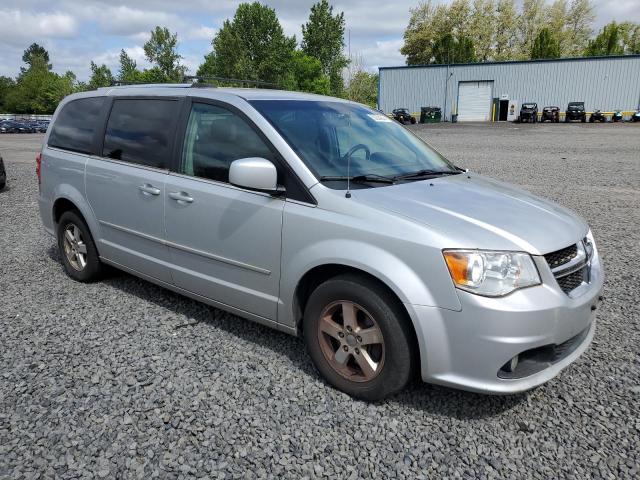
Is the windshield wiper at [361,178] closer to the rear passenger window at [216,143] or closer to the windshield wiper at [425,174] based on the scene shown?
the windshield wiper at [425,174]

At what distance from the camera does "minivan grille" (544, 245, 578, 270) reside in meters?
2.74

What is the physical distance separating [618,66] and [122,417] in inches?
2132

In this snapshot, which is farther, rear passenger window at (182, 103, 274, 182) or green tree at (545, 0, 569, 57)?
green tree at (545, 0, 569, 57)

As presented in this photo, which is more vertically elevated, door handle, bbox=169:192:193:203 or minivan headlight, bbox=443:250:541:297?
door handle, bbox=169:192:193:203

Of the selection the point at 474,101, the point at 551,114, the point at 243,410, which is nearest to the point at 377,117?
the point at 243,410

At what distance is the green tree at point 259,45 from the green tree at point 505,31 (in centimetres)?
3009

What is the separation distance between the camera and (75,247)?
16.5ft

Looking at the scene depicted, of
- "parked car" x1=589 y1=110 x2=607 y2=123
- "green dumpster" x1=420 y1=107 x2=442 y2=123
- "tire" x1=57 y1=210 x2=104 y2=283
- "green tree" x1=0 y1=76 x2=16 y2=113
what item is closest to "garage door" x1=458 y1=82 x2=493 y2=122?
"green dumpster" x1=420 y1=107 x2=442 y2=123

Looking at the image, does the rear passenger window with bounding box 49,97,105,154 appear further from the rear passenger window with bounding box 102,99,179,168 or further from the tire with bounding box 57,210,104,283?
the tire with bounding box 57,210,104,283

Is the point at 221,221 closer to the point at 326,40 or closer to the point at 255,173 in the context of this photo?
the point at 255,173

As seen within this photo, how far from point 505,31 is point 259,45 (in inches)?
1410

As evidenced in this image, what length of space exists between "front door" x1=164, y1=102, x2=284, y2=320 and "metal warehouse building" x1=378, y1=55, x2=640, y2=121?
166 feet

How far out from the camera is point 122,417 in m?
2.90

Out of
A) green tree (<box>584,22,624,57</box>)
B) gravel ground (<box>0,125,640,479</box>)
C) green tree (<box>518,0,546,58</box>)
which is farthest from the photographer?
green tree (<box>518,0,546,58</box>)
